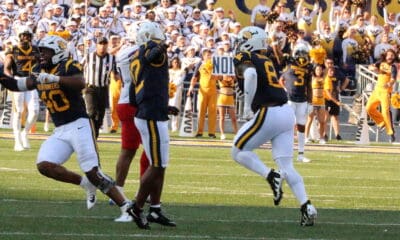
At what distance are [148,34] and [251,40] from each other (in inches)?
40.1

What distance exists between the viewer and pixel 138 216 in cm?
1064

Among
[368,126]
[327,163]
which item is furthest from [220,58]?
[327,163]

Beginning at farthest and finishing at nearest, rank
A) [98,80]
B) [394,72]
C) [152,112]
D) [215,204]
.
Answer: [394,72] → [98,80] → [215,204] → [152,112]

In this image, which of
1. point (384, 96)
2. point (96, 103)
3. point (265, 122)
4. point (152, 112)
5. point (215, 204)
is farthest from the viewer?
point (384, 96)

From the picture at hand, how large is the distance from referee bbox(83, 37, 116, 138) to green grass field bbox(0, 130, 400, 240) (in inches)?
29.3

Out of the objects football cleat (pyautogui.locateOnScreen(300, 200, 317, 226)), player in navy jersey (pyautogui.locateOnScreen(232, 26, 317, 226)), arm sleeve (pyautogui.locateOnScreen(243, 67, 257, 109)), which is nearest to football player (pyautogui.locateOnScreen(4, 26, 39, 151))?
player in navy jersey (pyautogui.locateOnScreen(232, 26, 317, 226))

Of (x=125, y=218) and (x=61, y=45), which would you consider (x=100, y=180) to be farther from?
(x=61, y=45)

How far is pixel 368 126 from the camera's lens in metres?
26.7

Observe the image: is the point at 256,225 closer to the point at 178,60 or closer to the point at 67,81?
the point at 67,81

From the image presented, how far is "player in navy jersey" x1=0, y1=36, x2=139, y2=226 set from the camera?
1075 cm

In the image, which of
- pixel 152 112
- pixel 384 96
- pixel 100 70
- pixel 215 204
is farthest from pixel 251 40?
pixel 384 96

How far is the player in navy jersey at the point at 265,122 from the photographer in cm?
1118

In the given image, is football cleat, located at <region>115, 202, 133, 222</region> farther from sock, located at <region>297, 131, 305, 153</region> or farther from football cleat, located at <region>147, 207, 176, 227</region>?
sock, located at <region>297, 131, 305, 153</region>

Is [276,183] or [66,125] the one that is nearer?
[66,125]
